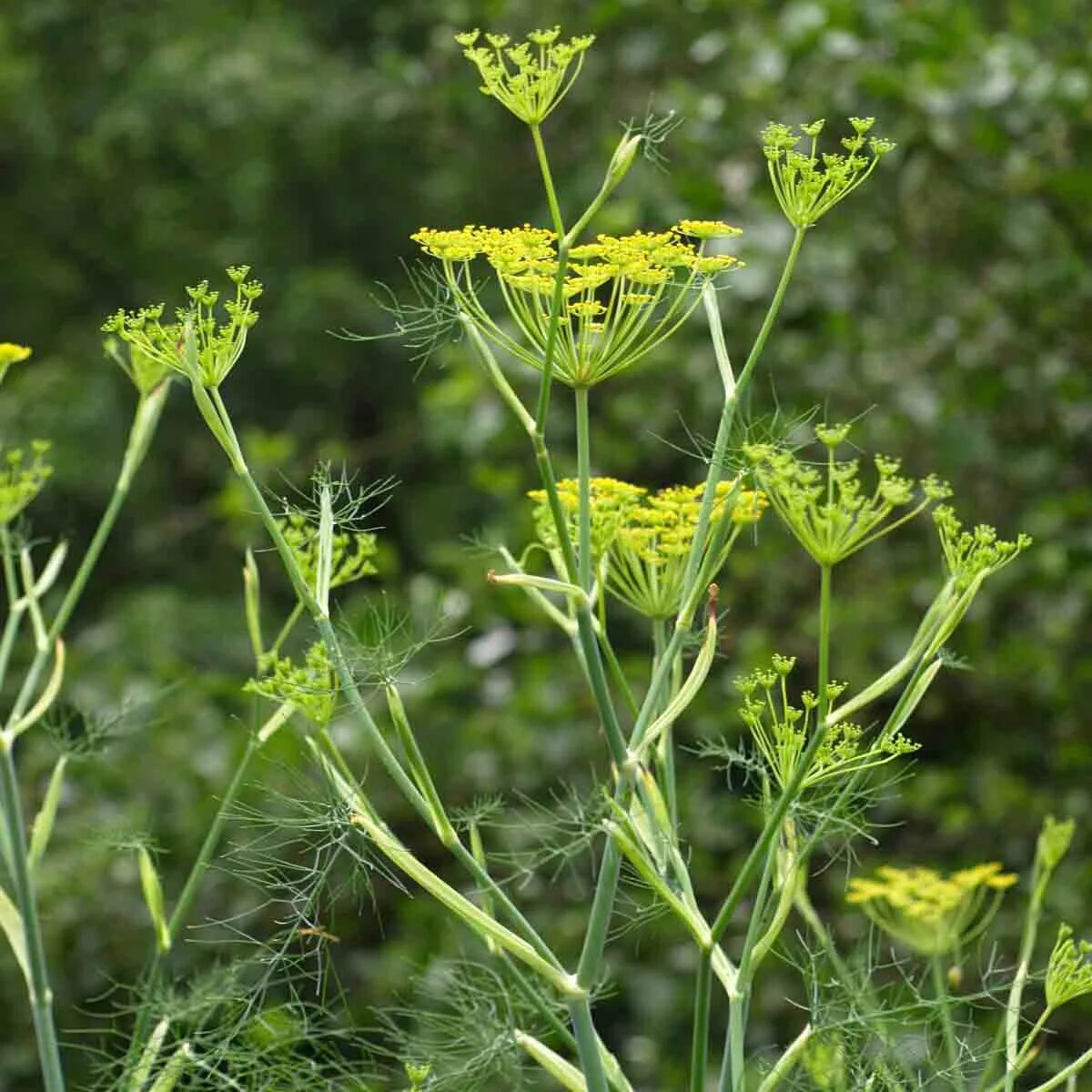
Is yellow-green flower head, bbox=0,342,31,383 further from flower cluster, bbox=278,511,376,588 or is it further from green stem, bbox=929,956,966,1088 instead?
green stem, bbox=929,956,966,1088

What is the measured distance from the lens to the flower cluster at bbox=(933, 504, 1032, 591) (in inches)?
26.4

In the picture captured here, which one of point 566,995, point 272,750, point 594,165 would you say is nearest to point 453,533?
point 594,165

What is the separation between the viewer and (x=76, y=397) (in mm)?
4430

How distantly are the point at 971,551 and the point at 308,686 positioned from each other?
0.92ft

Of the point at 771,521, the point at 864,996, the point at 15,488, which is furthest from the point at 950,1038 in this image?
the point at 771,521

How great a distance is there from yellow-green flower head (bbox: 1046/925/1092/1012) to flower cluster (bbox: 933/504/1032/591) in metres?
0.18

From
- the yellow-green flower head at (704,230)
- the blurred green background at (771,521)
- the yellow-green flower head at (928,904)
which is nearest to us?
the yellow-green flower head at (704,230)

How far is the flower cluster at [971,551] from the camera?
0.67m

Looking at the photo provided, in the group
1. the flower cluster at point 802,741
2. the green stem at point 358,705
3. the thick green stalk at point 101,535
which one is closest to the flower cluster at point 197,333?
the green stem at point 358,705

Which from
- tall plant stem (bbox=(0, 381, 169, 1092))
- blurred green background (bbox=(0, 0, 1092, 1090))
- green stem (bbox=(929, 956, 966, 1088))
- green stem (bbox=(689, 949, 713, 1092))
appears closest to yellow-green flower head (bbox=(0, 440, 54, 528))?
tall plant stem (bbox=(0, 381, 169, 1092))

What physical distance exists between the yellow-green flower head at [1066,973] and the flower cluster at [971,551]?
0.18 m

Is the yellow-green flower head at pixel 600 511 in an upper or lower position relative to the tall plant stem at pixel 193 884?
upper

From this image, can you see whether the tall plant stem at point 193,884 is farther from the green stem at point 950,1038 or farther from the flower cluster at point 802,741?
the green stem at point 950,1038

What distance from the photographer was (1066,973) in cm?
77
